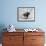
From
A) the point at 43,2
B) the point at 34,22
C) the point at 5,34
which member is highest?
the point at 43,2

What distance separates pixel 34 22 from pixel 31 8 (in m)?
0.46

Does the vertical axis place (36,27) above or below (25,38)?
above

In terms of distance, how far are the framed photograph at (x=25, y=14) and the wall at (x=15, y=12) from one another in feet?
0.32

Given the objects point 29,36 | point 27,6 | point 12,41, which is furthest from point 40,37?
point 27,6

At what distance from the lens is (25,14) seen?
4.15 metres

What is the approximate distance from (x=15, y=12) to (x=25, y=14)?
1.07 ft

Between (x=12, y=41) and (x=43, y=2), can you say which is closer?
(x=12, y=41)

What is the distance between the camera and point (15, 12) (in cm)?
415

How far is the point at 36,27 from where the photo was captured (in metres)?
4.20

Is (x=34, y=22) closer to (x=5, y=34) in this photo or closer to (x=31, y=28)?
(x=31, y=28)

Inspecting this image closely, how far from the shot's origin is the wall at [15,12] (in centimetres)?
414

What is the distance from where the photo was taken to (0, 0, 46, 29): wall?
13.6 ft

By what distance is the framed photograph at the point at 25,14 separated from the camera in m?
4.14

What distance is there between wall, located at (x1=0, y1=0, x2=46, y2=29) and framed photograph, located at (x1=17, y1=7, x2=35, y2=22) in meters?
0.10
